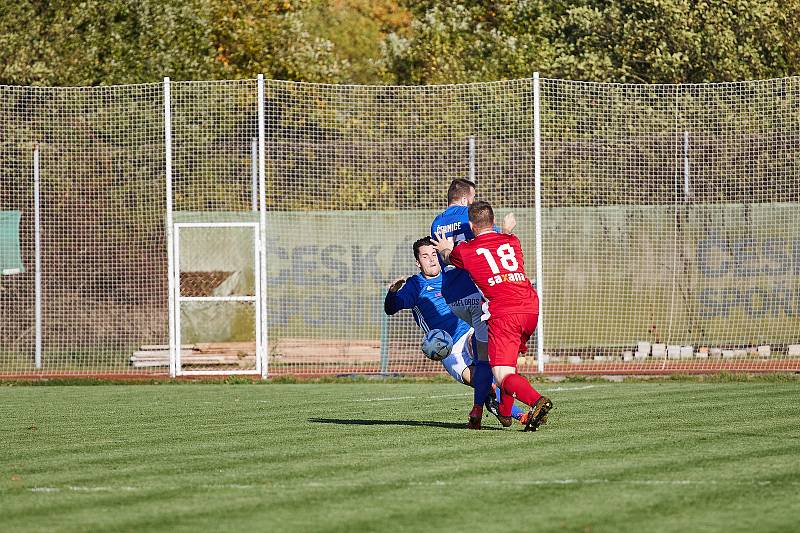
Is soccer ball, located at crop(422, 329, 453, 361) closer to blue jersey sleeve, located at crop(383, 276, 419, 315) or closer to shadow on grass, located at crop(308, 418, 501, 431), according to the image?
blue jersey sleeve, located at crop(383, 276, 419, 315)

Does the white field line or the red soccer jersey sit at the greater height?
the red soccer jersey

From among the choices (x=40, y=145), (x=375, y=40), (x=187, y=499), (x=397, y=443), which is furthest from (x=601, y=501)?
(x=375, y=40)

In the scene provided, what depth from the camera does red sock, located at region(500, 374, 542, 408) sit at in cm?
955

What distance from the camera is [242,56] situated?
34938 mm

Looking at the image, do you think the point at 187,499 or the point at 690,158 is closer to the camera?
the point at 187,499

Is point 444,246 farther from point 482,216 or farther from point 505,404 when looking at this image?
point 505,404

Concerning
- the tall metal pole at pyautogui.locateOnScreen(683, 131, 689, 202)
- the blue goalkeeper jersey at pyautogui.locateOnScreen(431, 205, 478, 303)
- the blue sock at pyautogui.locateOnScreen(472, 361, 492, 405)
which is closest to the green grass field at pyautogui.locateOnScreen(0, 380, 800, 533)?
the blue sock at pyautogui.locateOnScreen(472, 361, 492, 405)

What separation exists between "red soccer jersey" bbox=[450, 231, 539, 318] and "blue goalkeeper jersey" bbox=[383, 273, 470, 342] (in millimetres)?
1067

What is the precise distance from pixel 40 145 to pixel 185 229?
90.7 inches

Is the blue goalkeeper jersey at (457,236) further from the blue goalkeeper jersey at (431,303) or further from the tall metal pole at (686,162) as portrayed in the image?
the tall metal pole at (686,162)

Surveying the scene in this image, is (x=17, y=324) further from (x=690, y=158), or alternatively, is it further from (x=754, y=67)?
(x=754, y=67)

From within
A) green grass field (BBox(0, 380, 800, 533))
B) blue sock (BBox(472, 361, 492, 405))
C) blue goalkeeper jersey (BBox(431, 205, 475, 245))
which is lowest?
green grass field (BBox(0, 380, 800, 533))

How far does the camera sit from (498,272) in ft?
32.3

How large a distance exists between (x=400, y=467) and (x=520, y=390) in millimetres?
1884
